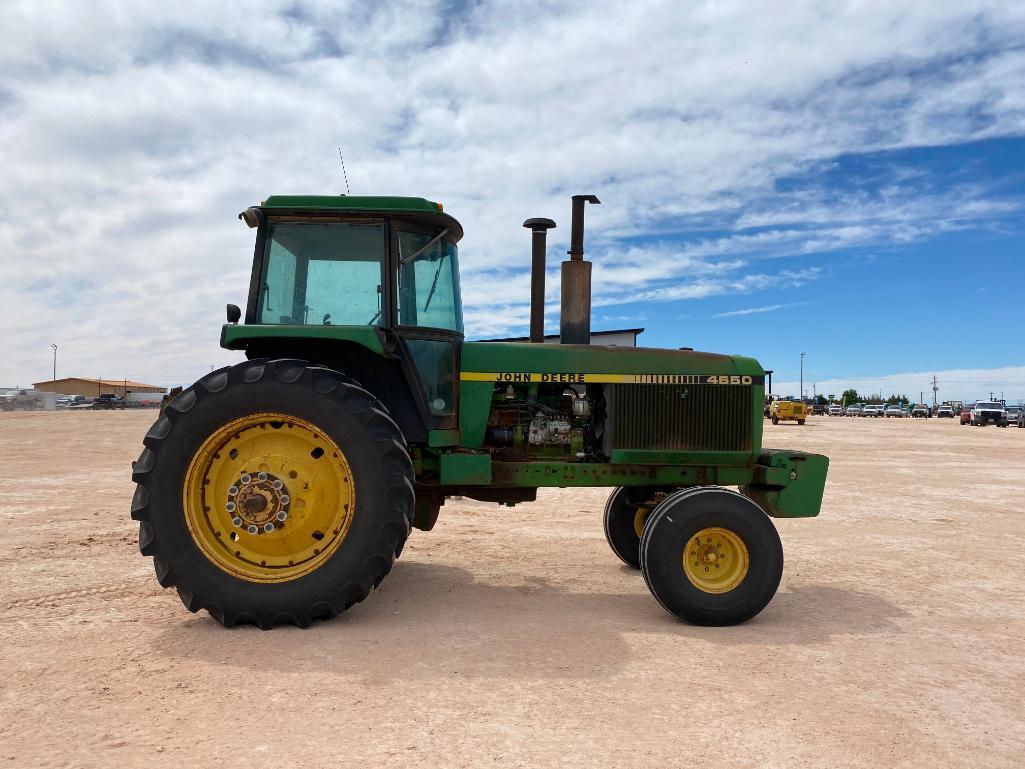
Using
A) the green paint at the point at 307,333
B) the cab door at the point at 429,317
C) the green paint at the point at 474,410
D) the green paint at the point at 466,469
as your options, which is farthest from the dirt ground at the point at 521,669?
the green paint at the point at 307,333

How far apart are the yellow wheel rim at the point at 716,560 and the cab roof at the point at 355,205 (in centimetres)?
285

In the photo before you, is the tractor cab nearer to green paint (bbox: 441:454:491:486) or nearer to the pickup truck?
green paint (bbox: 441:454:491:486)

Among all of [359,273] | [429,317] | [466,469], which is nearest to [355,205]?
[359,273]

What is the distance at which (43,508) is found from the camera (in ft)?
29.7

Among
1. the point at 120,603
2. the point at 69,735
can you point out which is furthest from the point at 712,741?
the point at 120,603

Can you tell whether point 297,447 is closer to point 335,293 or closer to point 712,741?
point 335,293

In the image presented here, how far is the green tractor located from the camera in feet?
14.9

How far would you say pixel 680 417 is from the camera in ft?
18.2

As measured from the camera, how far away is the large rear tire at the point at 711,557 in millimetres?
4762

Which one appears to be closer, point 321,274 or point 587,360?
point 321,274

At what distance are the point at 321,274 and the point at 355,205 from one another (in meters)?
0.54

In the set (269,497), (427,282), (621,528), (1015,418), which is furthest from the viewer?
(1015,418)

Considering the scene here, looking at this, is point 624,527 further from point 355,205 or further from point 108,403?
point 108,403

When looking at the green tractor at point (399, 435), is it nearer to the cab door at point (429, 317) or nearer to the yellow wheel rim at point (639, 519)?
the cab door at point (429, 317)
